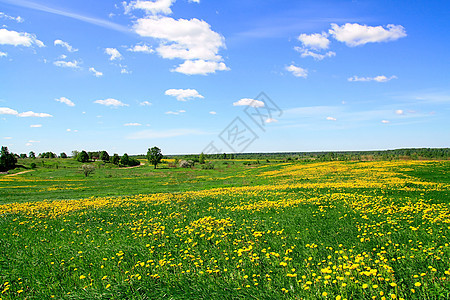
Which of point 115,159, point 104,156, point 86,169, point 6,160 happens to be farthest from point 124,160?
point 86,169

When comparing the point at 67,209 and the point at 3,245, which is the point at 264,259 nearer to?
the point at 3,245

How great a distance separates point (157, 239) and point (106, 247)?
4.73 ft

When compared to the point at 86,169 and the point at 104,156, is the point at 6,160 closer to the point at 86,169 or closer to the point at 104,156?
the point at 104,156

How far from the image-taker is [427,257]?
5.14 meters

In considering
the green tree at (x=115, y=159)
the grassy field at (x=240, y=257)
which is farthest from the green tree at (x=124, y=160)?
the grassy field at (x=240, y=257)

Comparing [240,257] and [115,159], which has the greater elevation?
[115,159]

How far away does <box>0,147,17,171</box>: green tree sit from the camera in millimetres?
86825

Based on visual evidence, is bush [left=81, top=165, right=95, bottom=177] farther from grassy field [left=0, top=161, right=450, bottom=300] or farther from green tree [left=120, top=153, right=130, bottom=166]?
grassy field [left=0, top=161, right=450, bottom=300]

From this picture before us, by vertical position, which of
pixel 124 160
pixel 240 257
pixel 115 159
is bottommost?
pixel 240 257

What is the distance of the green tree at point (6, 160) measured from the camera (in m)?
86.8

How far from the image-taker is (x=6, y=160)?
88.6 meters

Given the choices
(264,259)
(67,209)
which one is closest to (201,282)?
(264,259)

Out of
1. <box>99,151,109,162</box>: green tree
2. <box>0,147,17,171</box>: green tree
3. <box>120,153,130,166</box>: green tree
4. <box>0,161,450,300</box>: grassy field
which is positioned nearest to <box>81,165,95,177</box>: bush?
<box>120,153,130,166</box>: green tree

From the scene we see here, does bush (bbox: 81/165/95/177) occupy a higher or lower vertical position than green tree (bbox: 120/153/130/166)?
lower
